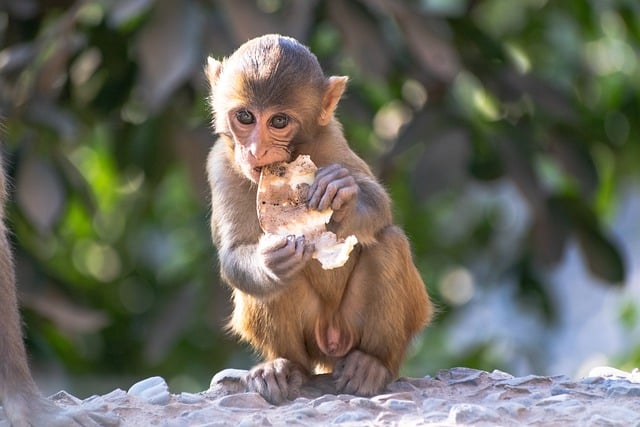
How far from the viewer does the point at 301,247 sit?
521 centimetres

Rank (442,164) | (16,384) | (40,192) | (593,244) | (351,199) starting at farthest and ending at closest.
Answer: (593,244)
(442,164)
(40,192)
(351,199)
(16,384)

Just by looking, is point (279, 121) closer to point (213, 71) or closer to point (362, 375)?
point (213, 71)

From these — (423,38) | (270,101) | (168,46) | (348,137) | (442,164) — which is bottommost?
(270,101)

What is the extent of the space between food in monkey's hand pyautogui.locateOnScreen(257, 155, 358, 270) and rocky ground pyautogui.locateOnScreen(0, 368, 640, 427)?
56cm

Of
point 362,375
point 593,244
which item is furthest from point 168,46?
point 593,244

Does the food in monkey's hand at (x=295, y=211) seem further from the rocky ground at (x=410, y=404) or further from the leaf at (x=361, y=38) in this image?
the leaf at (x=361, y=38)

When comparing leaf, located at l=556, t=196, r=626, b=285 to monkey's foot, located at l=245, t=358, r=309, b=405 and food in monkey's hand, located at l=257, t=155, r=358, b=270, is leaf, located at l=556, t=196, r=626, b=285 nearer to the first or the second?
monkey's foot, located at l=245, t=358, r=309, b=405

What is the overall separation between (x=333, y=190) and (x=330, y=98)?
22.9 inches

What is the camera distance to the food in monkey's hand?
17.2ft

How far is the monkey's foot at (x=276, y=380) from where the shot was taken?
5.54 m

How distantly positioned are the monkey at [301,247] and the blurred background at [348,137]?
1.55 metres

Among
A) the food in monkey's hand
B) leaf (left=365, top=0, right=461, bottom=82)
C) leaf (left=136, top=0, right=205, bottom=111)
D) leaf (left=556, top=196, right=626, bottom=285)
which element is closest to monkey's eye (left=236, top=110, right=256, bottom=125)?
the food in monkey's hand

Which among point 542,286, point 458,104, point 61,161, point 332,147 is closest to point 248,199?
point 332,147

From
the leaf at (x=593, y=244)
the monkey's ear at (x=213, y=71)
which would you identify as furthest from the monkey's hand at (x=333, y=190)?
the leaf at (x=593, y=244)
